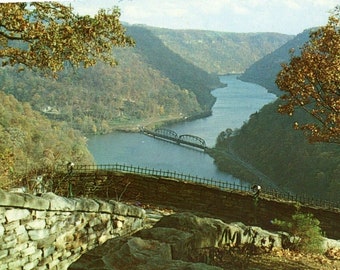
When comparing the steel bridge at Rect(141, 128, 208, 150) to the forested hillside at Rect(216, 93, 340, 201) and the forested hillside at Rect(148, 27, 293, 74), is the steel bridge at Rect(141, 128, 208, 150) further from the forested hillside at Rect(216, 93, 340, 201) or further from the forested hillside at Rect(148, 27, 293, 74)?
the forested hillside at Rect(148, 27, 293, 74)

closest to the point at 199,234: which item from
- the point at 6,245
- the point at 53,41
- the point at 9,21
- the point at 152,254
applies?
the point at 152,254

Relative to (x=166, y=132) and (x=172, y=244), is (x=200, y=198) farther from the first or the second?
(x=166, y=132)

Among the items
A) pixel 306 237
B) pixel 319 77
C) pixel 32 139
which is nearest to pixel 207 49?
pixel 32 139

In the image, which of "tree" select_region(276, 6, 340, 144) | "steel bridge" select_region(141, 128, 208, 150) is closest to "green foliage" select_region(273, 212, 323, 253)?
"tree" select_region(276, 6, 340, 144)

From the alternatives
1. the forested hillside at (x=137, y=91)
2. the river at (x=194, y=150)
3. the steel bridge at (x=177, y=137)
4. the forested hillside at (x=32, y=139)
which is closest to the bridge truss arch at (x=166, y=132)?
the steel bridge at (x=177, y=137)

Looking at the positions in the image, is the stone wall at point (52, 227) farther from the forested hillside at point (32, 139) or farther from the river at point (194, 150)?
the river at point (194, 150)

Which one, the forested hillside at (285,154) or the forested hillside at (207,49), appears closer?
the forested hillside at (285,154)

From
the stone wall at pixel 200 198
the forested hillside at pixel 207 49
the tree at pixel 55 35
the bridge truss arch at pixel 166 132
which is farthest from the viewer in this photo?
the forested hillside at pixel 207 49
